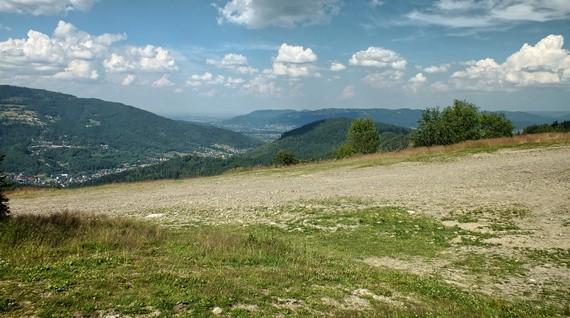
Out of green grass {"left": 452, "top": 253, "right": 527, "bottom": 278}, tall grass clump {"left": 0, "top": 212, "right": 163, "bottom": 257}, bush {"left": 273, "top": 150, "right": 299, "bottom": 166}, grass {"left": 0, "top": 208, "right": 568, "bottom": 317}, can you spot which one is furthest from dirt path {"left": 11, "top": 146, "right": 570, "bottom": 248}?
bush {"left": 273, "top": 150, "right": 299, "bottom": 166}

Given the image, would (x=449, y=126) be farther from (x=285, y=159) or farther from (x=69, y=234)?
(x=69, y=234)

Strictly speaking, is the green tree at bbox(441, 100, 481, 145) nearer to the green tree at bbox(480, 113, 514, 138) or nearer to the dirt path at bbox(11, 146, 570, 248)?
the green tree at bbox(480, 113, 514, 138)

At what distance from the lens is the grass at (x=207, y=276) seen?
8.68 metres

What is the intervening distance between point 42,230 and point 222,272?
7147 millimetres

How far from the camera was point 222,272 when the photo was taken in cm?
1127

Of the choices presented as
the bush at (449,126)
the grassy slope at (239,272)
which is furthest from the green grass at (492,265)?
the bush at (449,126)

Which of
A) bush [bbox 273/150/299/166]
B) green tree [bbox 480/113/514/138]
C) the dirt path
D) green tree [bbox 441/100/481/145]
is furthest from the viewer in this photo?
green tree [bbox 480/113/514/138]

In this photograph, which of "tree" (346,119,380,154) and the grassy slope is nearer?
the grassy slope

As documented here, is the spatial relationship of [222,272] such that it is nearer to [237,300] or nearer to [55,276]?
[237,300]

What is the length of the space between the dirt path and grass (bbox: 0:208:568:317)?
5737mm

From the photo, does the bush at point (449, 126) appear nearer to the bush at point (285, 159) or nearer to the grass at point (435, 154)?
the grass at point (435, 154)

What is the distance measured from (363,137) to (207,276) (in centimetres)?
9055

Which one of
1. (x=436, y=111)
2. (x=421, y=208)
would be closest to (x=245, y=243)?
(x=421, y=208)

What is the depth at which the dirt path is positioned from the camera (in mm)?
21391
